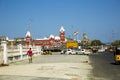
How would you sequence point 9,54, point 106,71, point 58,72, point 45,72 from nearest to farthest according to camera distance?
point 45,72 < point 58,72 < point 106,71 < point 9,54

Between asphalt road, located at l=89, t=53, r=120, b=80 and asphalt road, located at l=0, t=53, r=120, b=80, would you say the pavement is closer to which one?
asphalt road, located at l=0, t=53, r=120, b=80

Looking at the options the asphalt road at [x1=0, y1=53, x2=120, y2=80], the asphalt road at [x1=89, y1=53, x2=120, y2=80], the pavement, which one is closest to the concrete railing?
the asphalt road at [x1=0, y1=53, x2=120, y2=80]

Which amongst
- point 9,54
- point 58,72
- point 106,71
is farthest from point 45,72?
point 9,54

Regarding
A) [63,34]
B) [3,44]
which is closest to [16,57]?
[3,44]

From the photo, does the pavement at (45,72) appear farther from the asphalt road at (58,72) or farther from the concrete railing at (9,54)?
the concrete railing at (9,54)

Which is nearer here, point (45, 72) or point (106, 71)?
point (45, 72)

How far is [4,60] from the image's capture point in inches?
1196

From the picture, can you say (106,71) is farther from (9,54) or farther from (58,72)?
(9,54)

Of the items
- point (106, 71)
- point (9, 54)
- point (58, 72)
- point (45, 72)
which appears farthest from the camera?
point (9, 54)

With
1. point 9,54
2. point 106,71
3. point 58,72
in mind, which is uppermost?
point 9,54

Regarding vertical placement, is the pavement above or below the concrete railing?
below

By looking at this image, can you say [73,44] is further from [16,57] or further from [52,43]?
[16,57]

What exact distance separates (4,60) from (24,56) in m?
14.8

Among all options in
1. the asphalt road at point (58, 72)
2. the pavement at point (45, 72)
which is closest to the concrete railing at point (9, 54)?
the asphalt road at point (58, 72)
